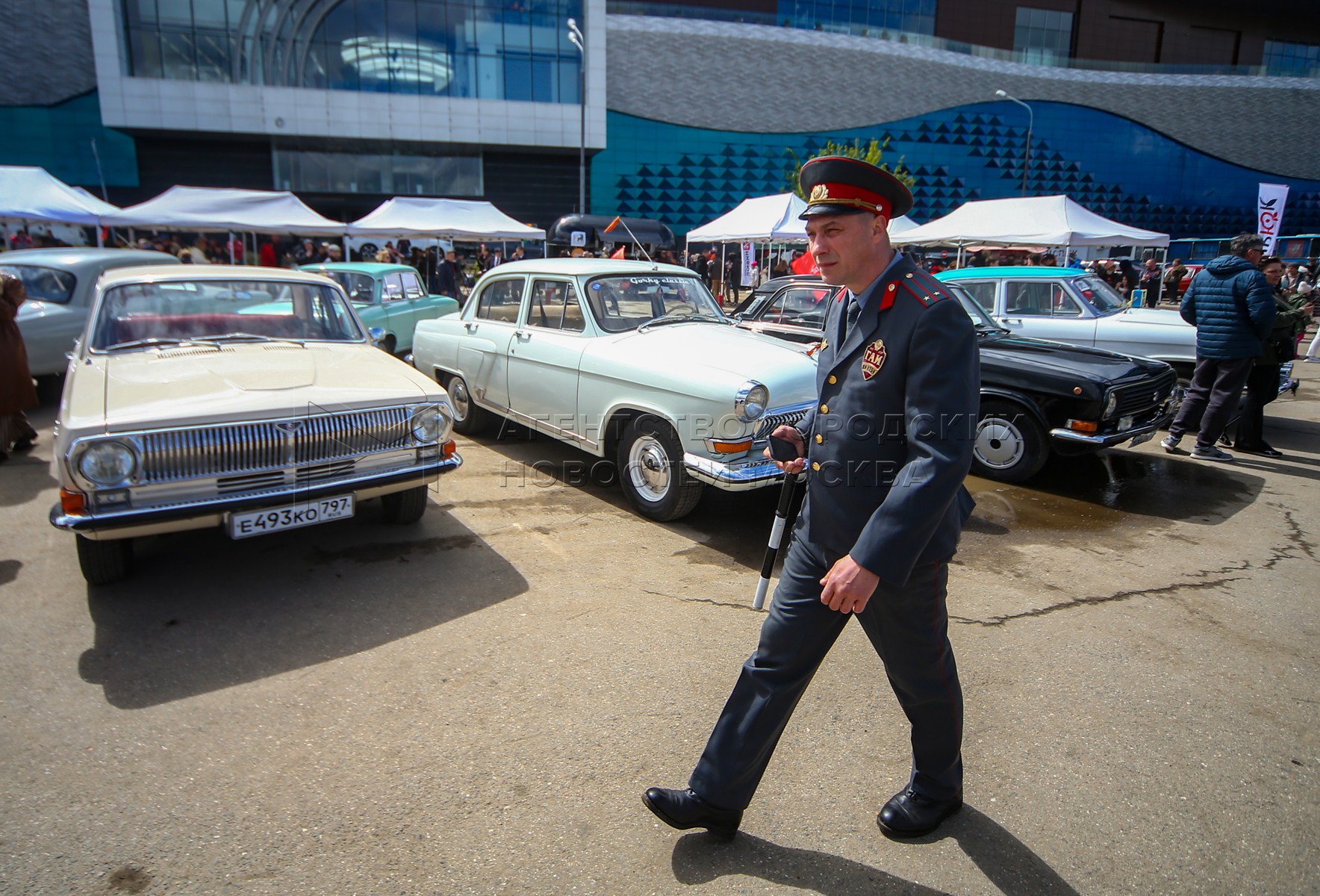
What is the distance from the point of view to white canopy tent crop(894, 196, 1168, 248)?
14.9 m

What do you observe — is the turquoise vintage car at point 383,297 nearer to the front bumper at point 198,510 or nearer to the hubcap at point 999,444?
the front bumper at point 198,510

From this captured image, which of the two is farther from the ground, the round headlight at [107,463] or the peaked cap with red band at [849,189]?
the peaked cap with red band at [849,189]

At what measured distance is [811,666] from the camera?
7.07ft

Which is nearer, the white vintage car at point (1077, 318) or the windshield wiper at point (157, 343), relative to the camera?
the windshield wiper at point (157, 343)

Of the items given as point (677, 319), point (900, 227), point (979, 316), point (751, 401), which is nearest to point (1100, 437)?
point (979, 316)

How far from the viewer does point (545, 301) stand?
6.20 m

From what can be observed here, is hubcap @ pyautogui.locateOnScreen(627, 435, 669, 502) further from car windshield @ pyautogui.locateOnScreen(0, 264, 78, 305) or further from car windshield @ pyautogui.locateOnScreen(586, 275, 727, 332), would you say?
car windshield @ pyautogui.locateOnScreen(0, 264, 78, 305)

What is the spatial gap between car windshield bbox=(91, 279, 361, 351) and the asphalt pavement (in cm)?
129

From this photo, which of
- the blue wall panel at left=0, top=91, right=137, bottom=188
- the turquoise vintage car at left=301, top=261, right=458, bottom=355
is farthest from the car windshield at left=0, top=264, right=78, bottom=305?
the blue wall panel at left=0, top=91, right=137, bottom=188

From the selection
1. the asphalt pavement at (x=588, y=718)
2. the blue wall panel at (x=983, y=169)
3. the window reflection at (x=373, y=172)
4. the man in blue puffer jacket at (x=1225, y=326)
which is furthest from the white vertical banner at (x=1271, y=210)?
the window reflection at (x=373, y=172)

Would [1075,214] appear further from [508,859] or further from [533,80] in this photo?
[533,80]

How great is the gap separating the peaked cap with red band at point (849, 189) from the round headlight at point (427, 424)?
9.56 ft

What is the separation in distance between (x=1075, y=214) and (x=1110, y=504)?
12275 mm

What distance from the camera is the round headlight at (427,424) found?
170 inches
